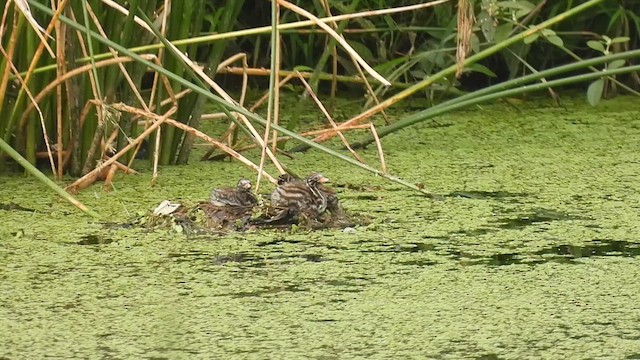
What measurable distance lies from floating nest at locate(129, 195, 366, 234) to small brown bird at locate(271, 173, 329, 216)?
13 millimetres

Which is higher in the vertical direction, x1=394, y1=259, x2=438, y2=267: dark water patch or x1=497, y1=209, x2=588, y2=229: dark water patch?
x1=497, y1=209, x2=588, y2=229: dark water patch

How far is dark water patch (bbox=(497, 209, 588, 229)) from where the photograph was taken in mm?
2463

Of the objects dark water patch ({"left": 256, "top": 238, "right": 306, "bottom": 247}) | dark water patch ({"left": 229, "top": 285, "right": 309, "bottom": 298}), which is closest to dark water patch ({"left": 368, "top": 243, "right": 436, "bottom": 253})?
dark water patch ({"left": 256, "top": 238, "right": 306, "bottom": 247})

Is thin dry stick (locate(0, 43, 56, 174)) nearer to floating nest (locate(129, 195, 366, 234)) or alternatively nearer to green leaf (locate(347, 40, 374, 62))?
floating nest (locate(129, 195, 366, 234))

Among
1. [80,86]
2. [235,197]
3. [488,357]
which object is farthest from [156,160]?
[488,357]

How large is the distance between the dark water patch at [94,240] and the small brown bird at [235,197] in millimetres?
222

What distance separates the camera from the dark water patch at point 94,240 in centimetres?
234

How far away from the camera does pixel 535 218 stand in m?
2.51

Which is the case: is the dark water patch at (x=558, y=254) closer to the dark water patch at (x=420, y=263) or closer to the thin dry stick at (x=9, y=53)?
the dark water patch at (x=420, y=263)

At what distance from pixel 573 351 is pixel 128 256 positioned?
0.82 m

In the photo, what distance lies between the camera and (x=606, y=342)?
71.6 inches

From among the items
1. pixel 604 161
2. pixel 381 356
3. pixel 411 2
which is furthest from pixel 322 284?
pixel 411 2

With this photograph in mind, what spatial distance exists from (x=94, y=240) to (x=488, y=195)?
812mm

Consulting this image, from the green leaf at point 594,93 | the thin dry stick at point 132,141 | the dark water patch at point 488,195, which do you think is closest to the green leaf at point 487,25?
the green leaf at point 594,93
